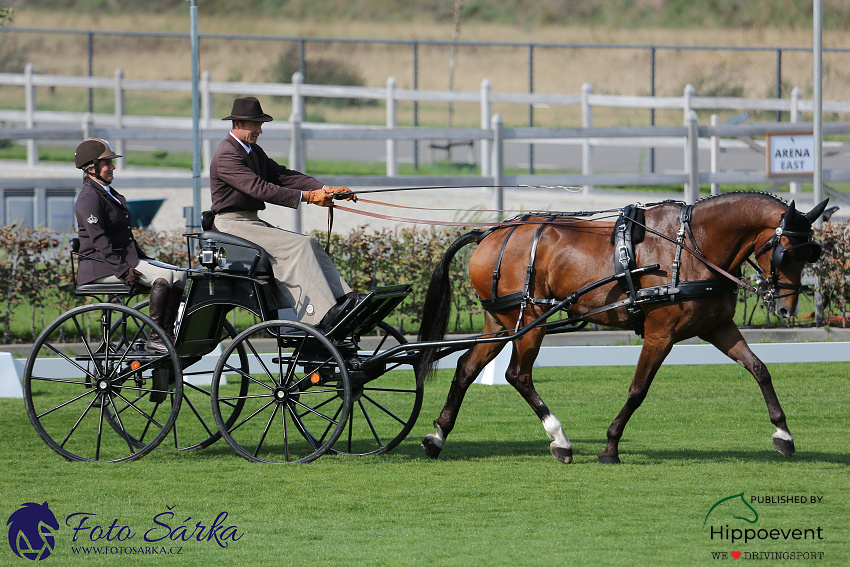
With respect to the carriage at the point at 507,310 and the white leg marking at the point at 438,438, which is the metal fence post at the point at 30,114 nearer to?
the carriage at the point at 507,310

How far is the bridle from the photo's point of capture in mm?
6387

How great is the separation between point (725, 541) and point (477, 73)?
32711 mm

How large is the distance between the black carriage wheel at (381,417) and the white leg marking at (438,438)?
146mm

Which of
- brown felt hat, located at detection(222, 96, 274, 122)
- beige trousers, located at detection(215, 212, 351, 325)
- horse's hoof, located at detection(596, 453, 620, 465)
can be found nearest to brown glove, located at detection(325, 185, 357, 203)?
beige trousers, located at detection(215, 212, 351, 325)

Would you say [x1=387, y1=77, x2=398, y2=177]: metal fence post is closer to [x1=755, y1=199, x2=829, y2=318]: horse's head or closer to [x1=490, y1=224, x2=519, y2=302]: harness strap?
[x1=490, y1=224, x2=519, y2=302]: harness strap

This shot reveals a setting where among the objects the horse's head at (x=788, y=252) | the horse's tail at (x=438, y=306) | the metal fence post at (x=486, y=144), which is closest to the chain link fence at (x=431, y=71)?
the metal fence post at (x=486, y=144)

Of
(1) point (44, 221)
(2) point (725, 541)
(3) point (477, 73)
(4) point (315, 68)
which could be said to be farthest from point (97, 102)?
(2) point (725, 541)

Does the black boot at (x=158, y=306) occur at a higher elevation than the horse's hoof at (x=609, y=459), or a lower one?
higher

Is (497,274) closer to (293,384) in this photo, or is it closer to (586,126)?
(293,384)

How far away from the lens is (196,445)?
296 inches

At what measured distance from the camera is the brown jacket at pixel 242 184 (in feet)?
22.6

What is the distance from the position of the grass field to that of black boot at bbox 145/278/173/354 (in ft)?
2.38

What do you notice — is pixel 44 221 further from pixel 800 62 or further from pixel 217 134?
pixel 800 62

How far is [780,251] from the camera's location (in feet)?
21.0
